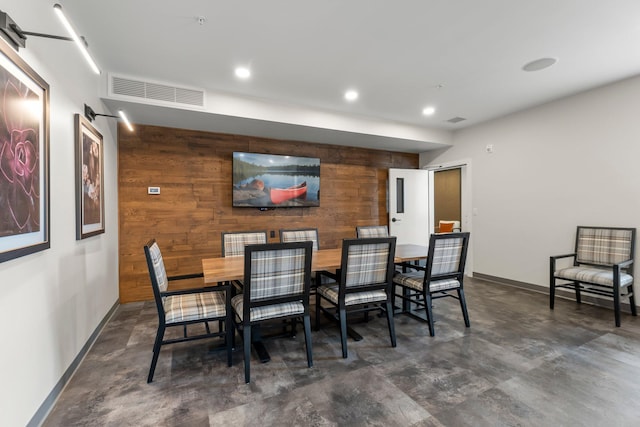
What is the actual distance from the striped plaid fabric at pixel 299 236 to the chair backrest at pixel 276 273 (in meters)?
1.32

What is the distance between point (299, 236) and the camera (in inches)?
142

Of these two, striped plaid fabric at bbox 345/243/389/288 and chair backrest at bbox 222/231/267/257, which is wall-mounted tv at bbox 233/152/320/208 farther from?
striped plaid fabric at bbox 345/243/389/288

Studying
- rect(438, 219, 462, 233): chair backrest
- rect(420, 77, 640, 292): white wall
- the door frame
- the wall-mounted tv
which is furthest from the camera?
rect(438, 219, 462, 233): chair backrest

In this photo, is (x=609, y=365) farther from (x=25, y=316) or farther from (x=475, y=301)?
(x=25, y=316)

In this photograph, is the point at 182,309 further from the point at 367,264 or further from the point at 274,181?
the point at 274,181

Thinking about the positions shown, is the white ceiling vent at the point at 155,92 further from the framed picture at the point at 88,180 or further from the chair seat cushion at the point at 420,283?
the chair seat cushion at the point at 420,283

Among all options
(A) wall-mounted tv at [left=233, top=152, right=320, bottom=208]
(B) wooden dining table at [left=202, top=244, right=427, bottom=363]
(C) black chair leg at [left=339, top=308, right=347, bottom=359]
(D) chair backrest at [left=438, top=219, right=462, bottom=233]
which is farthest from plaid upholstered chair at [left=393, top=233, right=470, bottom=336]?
(D) chair backrest at [left=438, top=219, right=462, bottom=233]

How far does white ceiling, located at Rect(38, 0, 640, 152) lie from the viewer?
209 centimetres

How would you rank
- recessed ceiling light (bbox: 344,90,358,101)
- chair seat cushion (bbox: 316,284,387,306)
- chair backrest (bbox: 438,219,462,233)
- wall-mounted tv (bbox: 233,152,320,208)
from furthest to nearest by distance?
chair backrest (bbox: 438,219,462,233) → wall-mounted tv (bbox: 233,152,320,208) → recessed ceiling light (bbox: 344,90,358,101) → chair seat cushion (bbox: 316,284,387,306)

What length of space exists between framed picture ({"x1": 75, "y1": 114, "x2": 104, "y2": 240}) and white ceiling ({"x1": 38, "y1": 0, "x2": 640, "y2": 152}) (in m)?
0.68

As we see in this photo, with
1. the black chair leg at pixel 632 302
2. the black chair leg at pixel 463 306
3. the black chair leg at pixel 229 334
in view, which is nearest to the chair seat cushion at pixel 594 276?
the black chair leg at pixel 632 302

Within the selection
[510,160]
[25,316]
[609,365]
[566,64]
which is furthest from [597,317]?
[25,316]

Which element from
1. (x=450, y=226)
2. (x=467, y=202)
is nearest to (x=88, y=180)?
(x=467, y=202)

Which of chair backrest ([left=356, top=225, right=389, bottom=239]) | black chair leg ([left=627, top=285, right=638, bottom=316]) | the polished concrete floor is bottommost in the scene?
the polished concrete floor
